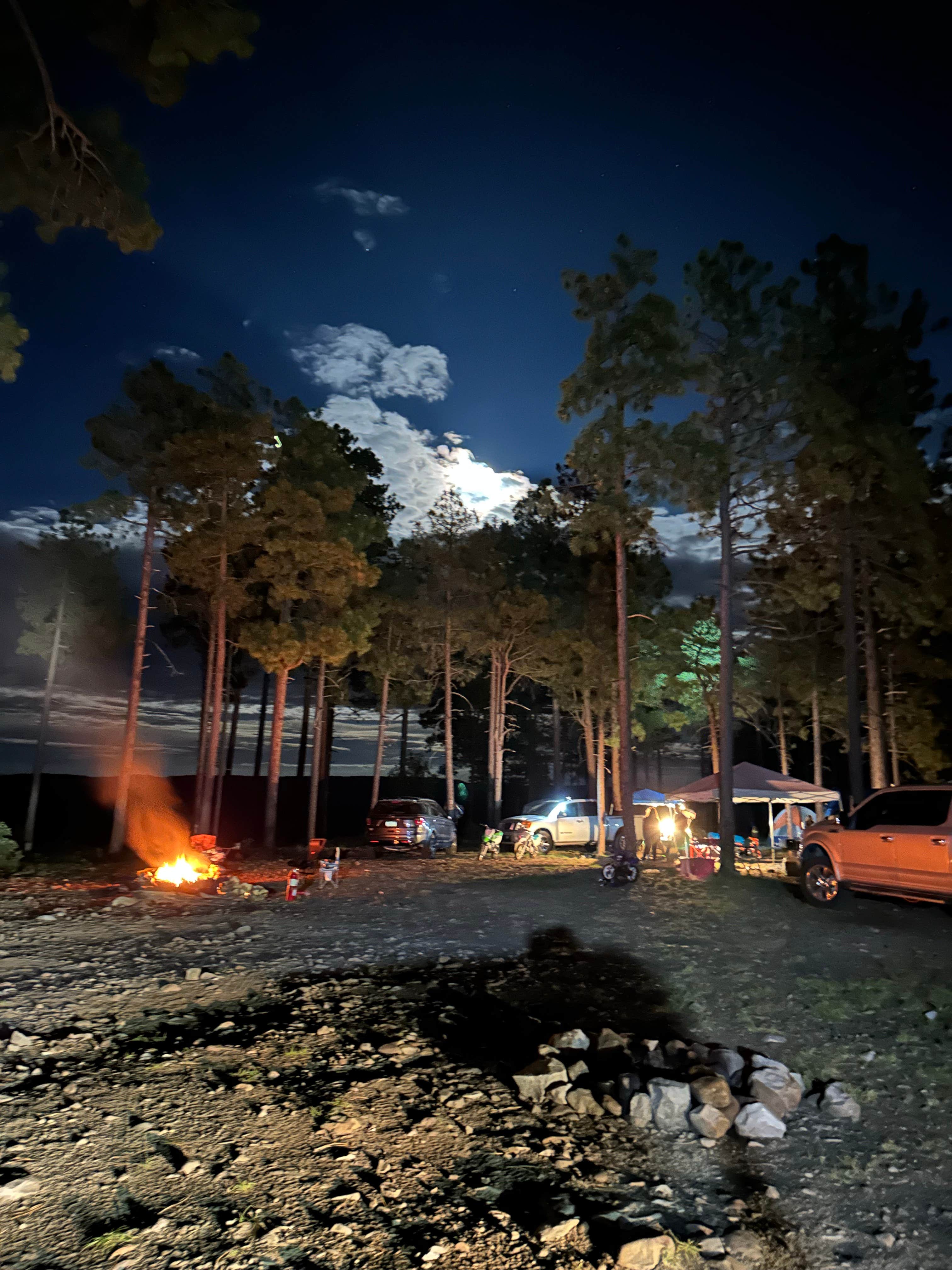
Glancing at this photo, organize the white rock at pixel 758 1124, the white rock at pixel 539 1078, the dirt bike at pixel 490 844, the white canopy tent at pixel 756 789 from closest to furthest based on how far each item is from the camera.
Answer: the white rock at pixel 758 1124
the white rock at pixel 539 1078
the white canopy tent at pixel 756 789
the dirt bike at pixel 490 844

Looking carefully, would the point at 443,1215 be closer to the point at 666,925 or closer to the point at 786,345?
the point at 666,925

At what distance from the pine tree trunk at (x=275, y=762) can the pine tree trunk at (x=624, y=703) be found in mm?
10054

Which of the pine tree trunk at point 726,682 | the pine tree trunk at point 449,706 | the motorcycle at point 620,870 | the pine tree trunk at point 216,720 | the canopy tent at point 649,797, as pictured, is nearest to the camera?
the motorcycle at point 620,870

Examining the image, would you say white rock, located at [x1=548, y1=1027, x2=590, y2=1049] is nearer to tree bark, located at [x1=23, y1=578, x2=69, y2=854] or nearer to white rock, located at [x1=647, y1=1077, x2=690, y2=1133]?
white rock, located at [x1=647, y1=1077, x2=690, y2=1133]

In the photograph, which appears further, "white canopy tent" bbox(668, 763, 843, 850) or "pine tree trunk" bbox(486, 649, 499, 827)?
"pine tree trunk" bbox(486, 649, 499, 827)

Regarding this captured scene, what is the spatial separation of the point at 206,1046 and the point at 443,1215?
264 centimetres

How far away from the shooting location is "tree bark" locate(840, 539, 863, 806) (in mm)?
19281

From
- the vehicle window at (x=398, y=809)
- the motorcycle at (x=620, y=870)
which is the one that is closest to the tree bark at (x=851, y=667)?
the motorcycle at (x=620, y=870)

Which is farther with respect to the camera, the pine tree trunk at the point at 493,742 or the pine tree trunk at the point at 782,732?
the pine tree trunk at the point at 782,732

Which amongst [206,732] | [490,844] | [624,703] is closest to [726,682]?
[624,703]

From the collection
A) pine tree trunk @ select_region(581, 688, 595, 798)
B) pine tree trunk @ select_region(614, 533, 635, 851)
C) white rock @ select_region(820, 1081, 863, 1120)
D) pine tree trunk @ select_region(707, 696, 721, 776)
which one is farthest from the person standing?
white rock @ select_region(820, 1081, 863, 1120)

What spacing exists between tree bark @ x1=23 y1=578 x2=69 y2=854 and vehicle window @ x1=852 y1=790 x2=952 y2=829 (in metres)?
26.1

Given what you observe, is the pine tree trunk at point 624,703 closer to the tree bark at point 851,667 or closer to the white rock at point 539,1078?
the tree bark at point 851,667

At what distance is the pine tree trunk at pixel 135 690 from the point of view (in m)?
20.8
